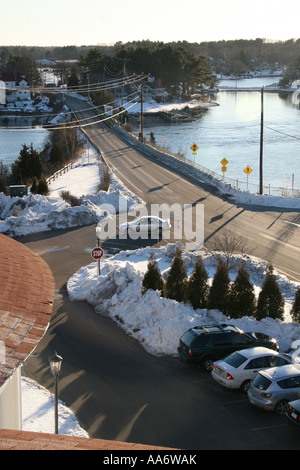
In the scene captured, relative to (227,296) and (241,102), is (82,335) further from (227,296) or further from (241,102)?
(241,102)

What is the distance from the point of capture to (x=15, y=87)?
12862 centimetres

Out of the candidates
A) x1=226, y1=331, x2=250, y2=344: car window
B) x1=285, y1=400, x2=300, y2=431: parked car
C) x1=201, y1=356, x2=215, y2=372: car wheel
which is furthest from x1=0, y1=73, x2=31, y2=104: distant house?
x1=285, y1=400, x2=300, y2=431: parked car

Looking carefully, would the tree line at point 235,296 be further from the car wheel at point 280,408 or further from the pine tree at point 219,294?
the car wheel at point 280,408

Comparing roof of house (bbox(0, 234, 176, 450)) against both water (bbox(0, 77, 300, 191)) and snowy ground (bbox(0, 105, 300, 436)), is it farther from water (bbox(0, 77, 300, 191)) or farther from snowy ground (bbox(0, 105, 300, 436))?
water (bbox(0, 77, 300, 191))

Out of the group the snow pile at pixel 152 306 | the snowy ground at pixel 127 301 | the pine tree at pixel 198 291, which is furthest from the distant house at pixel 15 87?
the pine tree at pixel 198 291

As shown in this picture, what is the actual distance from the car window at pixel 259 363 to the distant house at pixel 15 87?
117202mm

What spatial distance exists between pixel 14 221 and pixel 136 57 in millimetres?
98261

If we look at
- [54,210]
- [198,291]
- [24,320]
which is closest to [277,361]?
[198,291]

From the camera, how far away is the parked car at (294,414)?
10344mm

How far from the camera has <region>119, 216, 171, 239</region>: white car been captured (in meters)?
25.6

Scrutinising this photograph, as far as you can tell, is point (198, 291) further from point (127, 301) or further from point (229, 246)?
point (229, 246)

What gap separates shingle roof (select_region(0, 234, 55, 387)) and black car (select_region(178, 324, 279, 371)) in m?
4.63

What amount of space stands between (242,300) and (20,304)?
8771 mm
